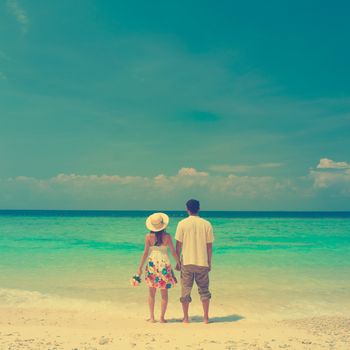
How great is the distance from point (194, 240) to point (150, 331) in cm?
138

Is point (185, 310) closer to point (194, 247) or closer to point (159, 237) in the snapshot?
point (194, 247)

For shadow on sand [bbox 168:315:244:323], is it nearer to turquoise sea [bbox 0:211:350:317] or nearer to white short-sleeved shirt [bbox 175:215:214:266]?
turquoise sea [bbox 0:211:350:317]

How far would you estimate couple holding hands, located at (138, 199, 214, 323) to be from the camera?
16.9 ft

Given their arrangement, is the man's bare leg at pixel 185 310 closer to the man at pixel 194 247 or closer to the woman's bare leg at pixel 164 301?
the man at pixel 194 247

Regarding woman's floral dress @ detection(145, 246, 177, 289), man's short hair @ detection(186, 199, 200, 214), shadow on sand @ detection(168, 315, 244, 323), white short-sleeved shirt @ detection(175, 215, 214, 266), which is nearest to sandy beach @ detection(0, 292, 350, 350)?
shadow on sand @ detection(168, 315, 244, 323)

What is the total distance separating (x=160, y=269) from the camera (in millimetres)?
5242

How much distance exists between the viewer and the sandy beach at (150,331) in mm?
4305

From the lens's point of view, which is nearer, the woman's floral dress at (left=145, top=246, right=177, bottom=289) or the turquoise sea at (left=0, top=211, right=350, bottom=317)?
the woman's floral dress at (left=145, top=246, right=177, bottom=289)

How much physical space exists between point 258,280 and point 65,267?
18.7 feet

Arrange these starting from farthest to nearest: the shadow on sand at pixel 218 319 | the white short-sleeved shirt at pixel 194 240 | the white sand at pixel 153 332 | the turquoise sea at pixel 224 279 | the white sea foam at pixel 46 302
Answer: the turquoise sea at pixel 224 279 → the white sea foam at pixel 46 302 → the shadow on sand at pixel 218 319 → the white short-sleeved shirt at pixel 194 240 → the white sand at pixel 153 332

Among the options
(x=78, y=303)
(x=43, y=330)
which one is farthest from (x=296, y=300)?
(x=43, y=330)

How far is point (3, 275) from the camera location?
9.41 metres

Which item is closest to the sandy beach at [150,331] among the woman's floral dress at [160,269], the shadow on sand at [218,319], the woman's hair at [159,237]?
the shadow on sand at [218,319]

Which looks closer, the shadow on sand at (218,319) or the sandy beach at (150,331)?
the sandy beach at (150,331)
